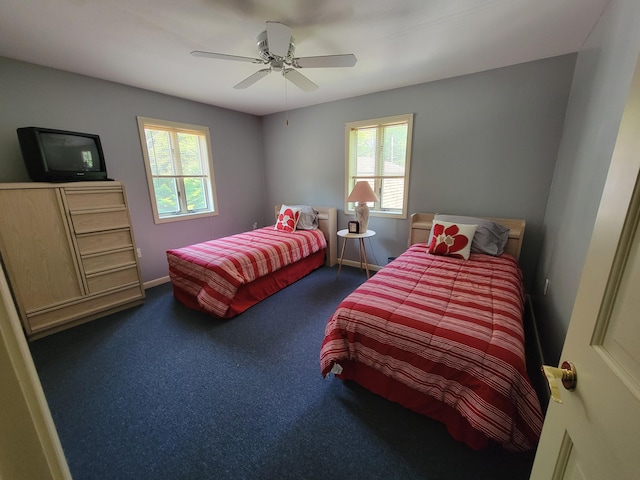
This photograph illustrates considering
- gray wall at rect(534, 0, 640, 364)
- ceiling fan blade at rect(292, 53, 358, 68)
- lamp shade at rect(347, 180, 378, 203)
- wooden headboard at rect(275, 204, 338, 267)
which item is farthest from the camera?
wooden headboard at rect(275, 204, 338, 267)

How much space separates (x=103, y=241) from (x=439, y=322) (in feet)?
9.91

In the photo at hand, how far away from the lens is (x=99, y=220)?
7.91ft

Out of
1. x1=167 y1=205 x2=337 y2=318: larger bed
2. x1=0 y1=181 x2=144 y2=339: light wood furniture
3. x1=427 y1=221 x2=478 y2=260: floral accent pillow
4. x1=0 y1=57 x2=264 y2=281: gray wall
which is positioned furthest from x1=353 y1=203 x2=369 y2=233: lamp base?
x1=0 y1=181 x2=144 y2=339: light wood furniture

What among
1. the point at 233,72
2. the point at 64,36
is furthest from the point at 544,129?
the point at 64,36

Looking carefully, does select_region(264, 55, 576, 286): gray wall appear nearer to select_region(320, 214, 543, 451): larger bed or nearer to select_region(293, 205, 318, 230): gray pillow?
select_region(293, 205, 318, 230): gray pillow

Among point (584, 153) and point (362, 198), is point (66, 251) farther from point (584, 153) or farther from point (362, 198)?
point (584, 153)

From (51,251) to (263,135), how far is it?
10.5 ft

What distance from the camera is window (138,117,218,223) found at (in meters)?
3.13

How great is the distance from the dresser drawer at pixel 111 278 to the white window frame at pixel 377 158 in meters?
2.74

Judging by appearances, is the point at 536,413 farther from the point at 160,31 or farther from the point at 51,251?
the point at 51,251

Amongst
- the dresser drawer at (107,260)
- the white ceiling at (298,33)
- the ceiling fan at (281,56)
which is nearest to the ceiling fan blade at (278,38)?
the ceiling fan at (281,56)

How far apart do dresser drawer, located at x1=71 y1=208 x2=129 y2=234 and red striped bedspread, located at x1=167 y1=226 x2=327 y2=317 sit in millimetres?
531

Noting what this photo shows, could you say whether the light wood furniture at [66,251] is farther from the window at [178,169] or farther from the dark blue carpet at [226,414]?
the window at [178,169]

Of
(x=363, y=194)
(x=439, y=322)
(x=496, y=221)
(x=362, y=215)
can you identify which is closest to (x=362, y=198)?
(x=363, y=194)
